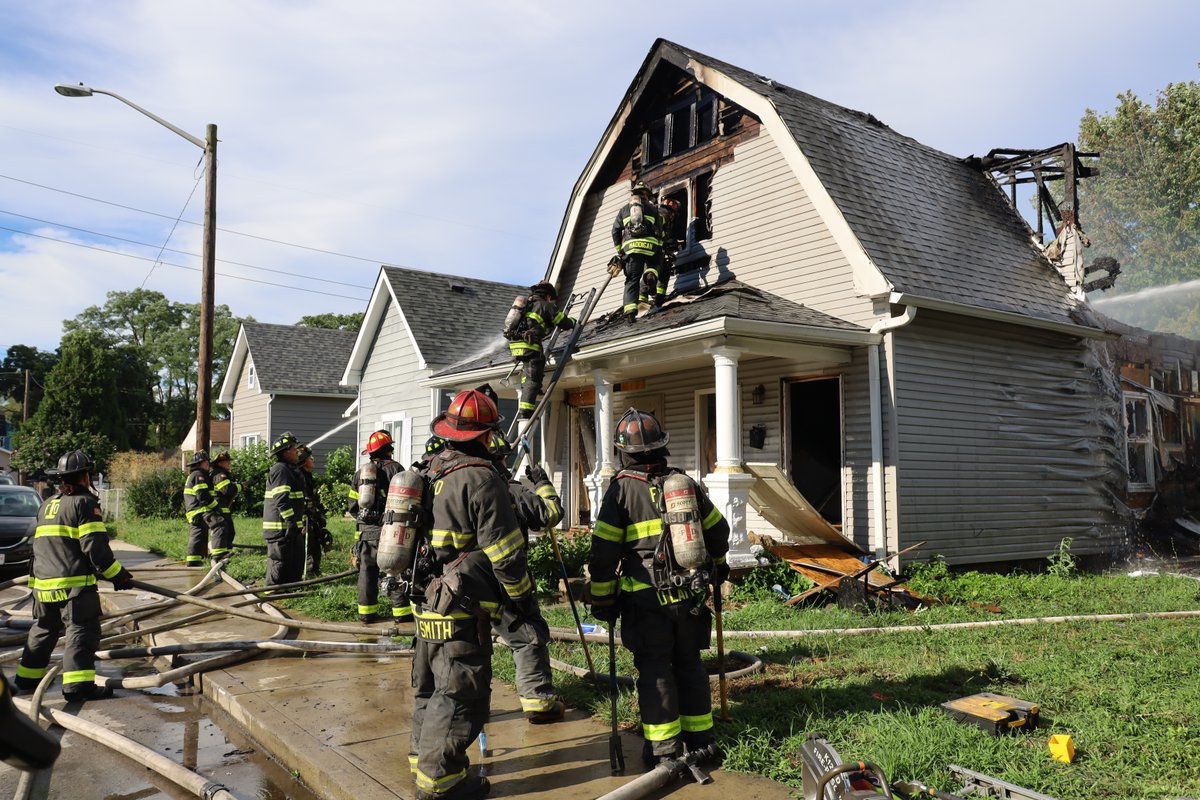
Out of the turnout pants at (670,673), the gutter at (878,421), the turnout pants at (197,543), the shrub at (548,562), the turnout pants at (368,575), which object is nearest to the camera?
the turnout pants at (670,673)

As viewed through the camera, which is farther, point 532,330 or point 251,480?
point 251,480

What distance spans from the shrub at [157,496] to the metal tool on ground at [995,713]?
21.6 metres

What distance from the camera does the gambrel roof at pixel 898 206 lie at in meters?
9.95

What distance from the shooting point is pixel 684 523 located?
13.8 ft

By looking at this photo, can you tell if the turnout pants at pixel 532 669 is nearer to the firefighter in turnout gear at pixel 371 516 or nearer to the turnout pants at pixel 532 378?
the firefighter in turnout gear at pixel 371 516

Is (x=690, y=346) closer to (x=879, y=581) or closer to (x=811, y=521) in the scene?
(x=811, y=521)

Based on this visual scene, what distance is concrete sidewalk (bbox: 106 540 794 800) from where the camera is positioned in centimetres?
399

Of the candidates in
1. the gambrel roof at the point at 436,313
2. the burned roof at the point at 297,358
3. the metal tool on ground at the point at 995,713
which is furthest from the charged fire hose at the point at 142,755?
the burned roof at the point at 297,358

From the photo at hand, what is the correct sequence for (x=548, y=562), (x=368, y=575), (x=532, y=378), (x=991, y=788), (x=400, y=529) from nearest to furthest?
1. (x=991, y=788)
2. (x=400, y=529)
3. (x=368, y=575)
4. (x=548, y=562)
5. (x=532, y=378)

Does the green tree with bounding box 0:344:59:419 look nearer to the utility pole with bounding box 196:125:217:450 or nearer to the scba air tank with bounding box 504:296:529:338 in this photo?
the utility pole with bounding box 196:125:217:450

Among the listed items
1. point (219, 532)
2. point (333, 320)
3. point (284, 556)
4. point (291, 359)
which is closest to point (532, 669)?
point (284, 556)

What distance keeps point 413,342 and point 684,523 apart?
14809 mm

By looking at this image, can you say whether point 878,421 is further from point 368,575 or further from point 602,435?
point 368,575

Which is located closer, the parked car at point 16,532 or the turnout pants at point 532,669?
the turnout pants at point 532,669
